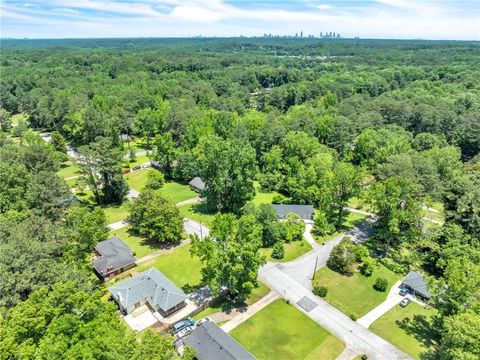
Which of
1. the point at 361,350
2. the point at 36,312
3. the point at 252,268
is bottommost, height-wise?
the point at 361,350

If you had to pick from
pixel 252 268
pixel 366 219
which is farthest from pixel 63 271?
pixel 366 219

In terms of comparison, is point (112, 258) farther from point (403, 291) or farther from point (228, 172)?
point (403, 291)

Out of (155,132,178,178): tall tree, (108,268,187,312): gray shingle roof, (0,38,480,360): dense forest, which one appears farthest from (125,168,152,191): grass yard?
(108,268,187,312): gray shingle roof

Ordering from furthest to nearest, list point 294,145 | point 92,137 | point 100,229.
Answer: point 92,137 → point 294,145 → point 100,229

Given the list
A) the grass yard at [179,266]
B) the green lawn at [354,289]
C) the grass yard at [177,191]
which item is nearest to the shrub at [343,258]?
the green lawn at [354,289]

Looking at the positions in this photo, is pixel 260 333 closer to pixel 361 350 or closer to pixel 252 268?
pixel 252 268

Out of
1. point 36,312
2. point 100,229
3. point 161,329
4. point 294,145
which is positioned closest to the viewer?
point 36,312

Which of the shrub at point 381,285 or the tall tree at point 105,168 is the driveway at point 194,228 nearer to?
the tall tree at point 105,168

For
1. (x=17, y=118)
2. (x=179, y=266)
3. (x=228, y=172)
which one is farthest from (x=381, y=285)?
(x=17, y=118)
